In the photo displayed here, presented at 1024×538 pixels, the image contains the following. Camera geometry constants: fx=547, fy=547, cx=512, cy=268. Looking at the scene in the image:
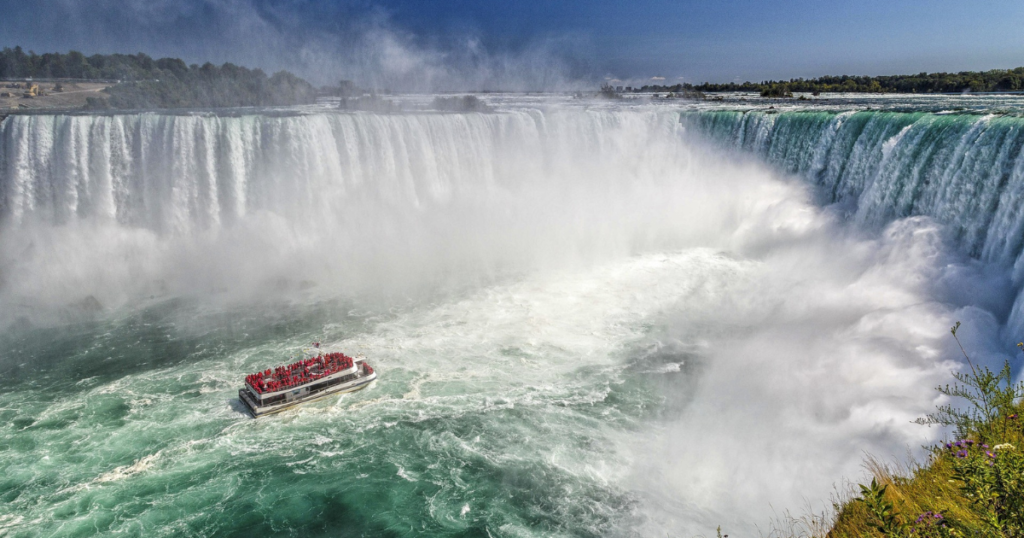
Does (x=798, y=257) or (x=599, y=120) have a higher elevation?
(x=599, y=120)

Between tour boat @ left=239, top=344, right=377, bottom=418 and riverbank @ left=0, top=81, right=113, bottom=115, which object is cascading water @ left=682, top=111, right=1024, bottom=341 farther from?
riverbank @ left=0, top=81, right=113, bottom=115

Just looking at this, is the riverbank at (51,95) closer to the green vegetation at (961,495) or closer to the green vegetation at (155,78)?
the green vegetation at (155,78)

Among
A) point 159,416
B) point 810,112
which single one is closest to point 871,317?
point 810,112

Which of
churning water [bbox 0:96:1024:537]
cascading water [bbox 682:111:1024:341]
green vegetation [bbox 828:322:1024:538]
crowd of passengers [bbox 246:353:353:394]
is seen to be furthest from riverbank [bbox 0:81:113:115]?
green vegetation [bbox 828:322:1024:538]

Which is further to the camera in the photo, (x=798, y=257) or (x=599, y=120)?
(x=599, y=120)

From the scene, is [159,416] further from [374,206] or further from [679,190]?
[679,190]

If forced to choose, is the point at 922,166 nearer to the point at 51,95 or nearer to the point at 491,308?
the point at 491,308

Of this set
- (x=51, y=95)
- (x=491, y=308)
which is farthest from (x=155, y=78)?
(x=491, y=308)
